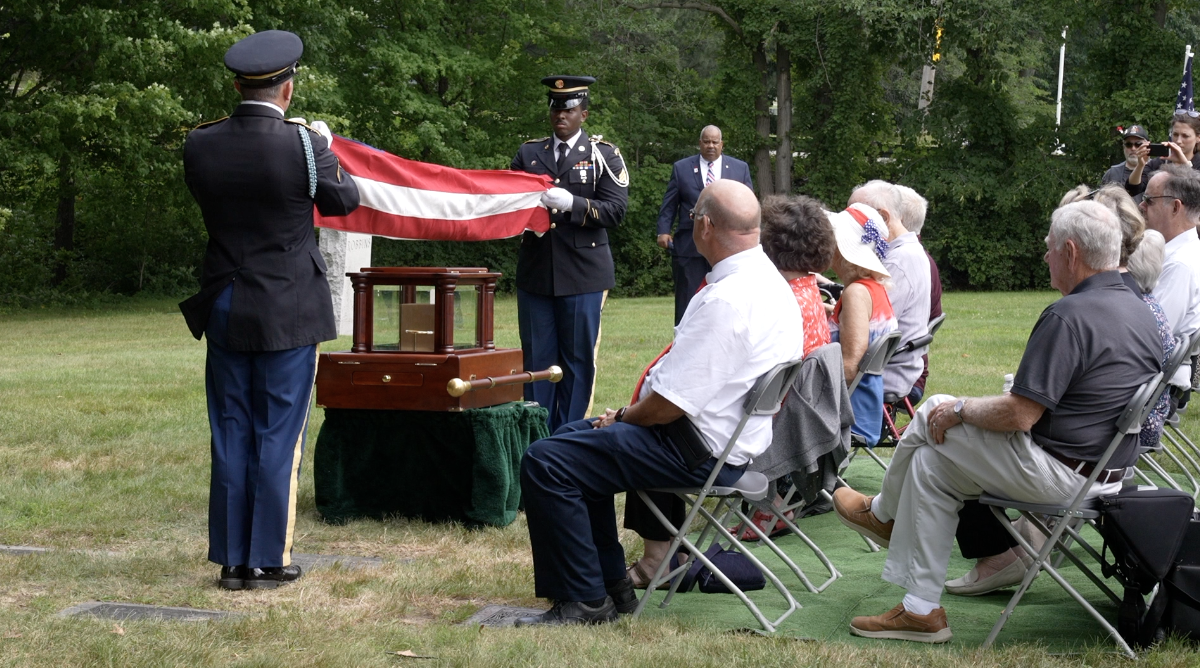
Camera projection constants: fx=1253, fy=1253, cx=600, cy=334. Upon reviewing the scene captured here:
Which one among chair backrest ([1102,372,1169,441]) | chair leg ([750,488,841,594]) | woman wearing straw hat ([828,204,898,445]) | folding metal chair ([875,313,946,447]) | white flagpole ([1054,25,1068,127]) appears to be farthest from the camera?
white flagpole ([1054,25,1068,127])

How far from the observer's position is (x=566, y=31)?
28750 millimetres

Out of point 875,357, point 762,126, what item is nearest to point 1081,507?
point 875,357

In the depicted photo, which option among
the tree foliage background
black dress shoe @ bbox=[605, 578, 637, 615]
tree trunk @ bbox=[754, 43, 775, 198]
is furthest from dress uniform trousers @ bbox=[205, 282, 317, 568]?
tree trunk @ bbox=[754, 43, 775, 198]

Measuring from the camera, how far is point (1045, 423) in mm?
Answer: 3959

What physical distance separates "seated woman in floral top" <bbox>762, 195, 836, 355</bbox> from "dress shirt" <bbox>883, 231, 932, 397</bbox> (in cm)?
109

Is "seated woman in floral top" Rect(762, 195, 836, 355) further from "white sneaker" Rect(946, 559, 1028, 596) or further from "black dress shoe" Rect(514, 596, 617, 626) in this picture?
"black dress shoe" Rect(514, 596, 617, 626)

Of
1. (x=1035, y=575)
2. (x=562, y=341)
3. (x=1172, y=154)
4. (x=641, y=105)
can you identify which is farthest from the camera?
(x=641, y=105)

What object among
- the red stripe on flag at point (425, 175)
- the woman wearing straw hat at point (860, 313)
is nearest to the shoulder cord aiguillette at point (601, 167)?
the red stripe on flag at point (425, 175)

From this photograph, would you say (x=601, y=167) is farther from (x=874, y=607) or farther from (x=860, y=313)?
(x=874, y=607)

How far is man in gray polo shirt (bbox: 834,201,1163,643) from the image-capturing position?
388cm

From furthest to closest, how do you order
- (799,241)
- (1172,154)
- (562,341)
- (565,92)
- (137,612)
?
1. (1172,154)
2. (562,341)
3. (565,92)
4. (799,241)
5. (137,612)

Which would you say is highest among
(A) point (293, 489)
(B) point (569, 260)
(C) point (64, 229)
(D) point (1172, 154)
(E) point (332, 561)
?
(D) point (1172, 154)

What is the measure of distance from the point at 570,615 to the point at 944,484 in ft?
4.33

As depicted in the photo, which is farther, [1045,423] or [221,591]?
[221,591]
